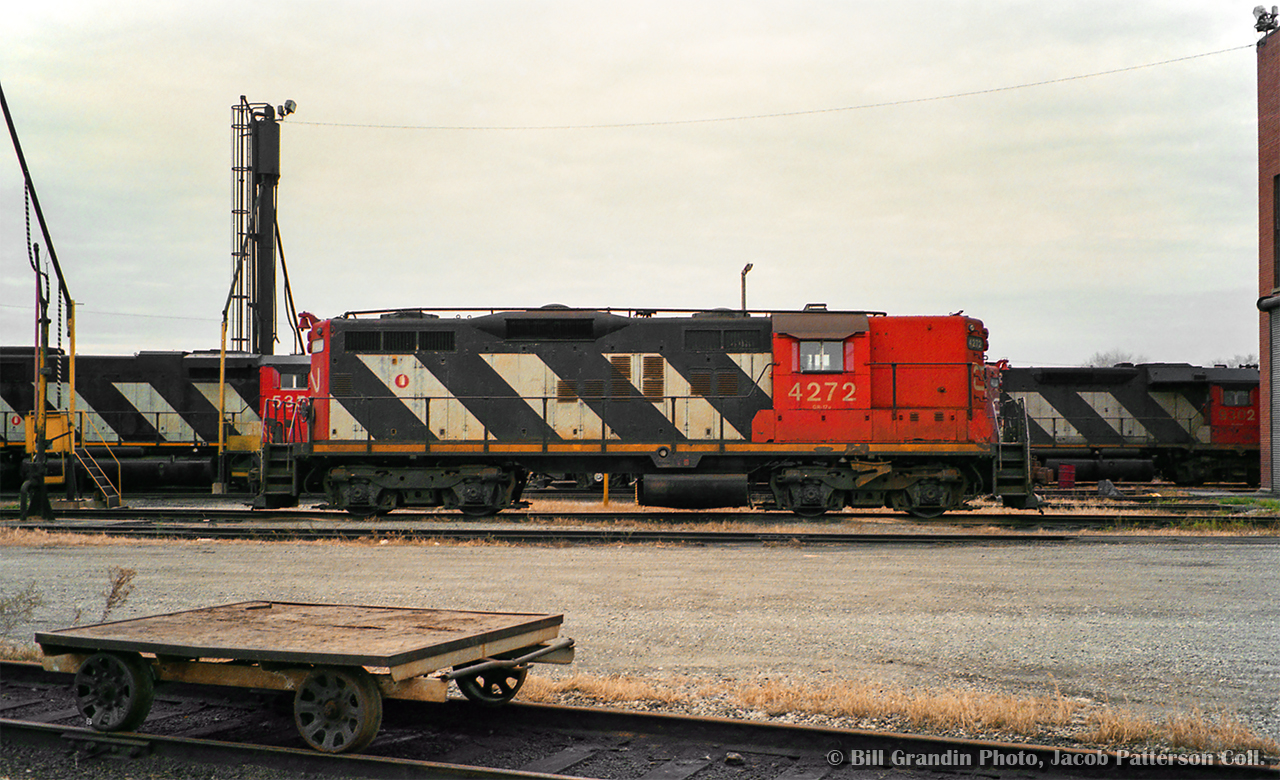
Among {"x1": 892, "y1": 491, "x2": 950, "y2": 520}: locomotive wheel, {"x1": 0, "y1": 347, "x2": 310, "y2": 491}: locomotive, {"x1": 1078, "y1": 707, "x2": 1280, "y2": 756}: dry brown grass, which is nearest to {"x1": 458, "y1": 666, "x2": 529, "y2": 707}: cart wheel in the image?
{"x1": 1078, "y1": 707, "x2": 1280, "y2": 756}: dry brown grass

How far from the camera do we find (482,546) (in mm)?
12242

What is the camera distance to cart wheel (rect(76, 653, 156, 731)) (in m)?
4.55

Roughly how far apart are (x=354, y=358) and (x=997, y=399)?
1080 centimetres

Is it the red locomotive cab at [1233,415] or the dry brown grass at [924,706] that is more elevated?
the red locomotive cab at [1233,415]

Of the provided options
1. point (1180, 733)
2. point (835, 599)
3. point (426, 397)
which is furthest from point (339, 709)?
point (426, 397)

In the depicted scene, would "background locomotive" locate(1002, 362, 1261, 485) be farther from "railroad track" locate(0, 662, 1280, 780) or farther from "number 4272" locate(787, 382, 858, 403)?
"railroad track" locate(0, 662, 1280, 780)

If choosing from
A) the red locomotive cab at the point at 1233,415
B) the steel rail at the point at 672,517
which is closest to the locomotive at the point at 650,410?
the steel rail at the point at 672,517

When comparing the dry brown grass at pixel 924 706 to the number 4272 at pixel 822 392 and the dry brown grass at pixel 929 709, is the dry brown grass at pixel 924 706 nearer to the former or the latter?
the dry brown grass at pixel 929 709

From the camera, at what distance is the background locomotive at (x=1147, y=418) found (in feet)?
82.1

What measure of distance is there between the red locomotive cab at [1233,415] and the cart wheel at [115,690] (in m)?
26.8

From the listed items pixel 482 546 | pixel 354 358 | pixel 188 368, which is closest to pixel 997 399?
pixel 482 546

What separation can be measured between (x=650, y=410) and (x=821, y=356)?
2922mm

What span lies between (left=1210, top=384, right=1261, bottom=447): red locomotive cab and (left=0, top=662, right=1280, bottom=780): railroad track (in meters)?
24.3

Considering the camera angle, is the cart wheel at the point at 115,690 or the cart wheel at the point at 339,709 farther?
the cart wheel at the point at 115,690
